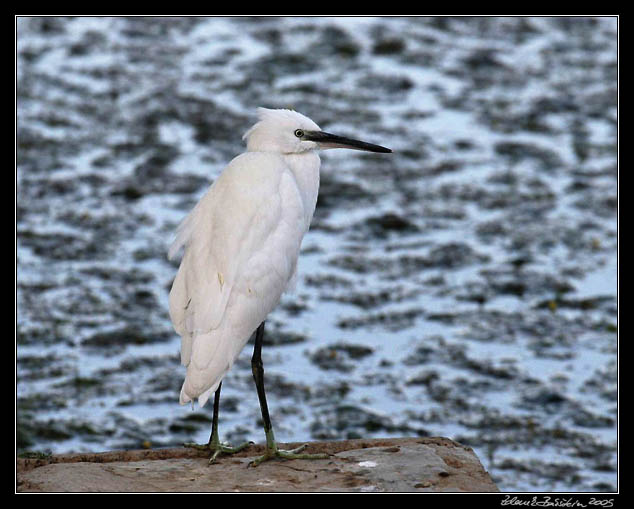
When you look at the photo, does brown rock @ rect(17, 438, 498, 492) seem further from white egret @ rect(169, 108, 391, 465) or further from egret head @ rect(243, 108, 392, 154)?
egret head @ rect(243, 108, 392, 154)

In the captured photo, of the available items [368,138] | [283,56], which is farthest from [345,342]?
[283,56]

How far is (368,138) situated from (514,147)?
44.8 inches

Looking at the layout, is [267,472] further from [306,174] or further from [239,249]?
[306,174]

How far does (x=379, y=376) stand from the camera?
19.9ft

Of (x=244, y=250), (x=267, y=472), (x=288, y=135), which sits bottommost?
(x=267, y=472)

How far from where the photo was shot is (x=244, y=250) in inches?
154

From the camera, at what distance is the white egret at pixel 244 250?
12.4 ft

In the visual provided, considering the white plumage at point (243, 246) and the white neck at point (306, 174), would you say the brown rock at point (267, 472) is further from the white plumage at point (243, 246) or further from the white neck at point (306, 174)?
the white neck at point (306, 174)

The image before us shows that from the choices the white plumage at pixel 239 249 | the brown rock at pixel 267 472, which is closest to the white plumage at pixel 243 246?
the white plumage at pixel 239 249

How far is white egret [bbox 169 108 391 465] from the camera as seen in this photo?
12.4ft

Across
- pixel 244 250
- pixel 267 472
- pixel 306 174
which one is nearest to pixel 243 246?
pixel 244 250

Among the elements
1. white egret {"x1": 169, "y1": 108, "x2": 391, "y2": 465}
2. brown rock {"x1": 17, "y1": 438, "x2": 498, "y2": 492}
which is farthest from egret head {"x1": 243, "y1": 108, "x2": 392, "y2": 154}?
brown rock {"x1": 17, "y1": 438, "x2": 498, "y2": 492}

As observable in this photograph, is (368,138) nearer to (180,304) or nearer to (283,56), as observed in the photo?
(283,56)

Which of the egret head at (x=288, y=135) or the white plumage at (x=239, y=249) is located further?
the egret head at (x=288, y=135)
